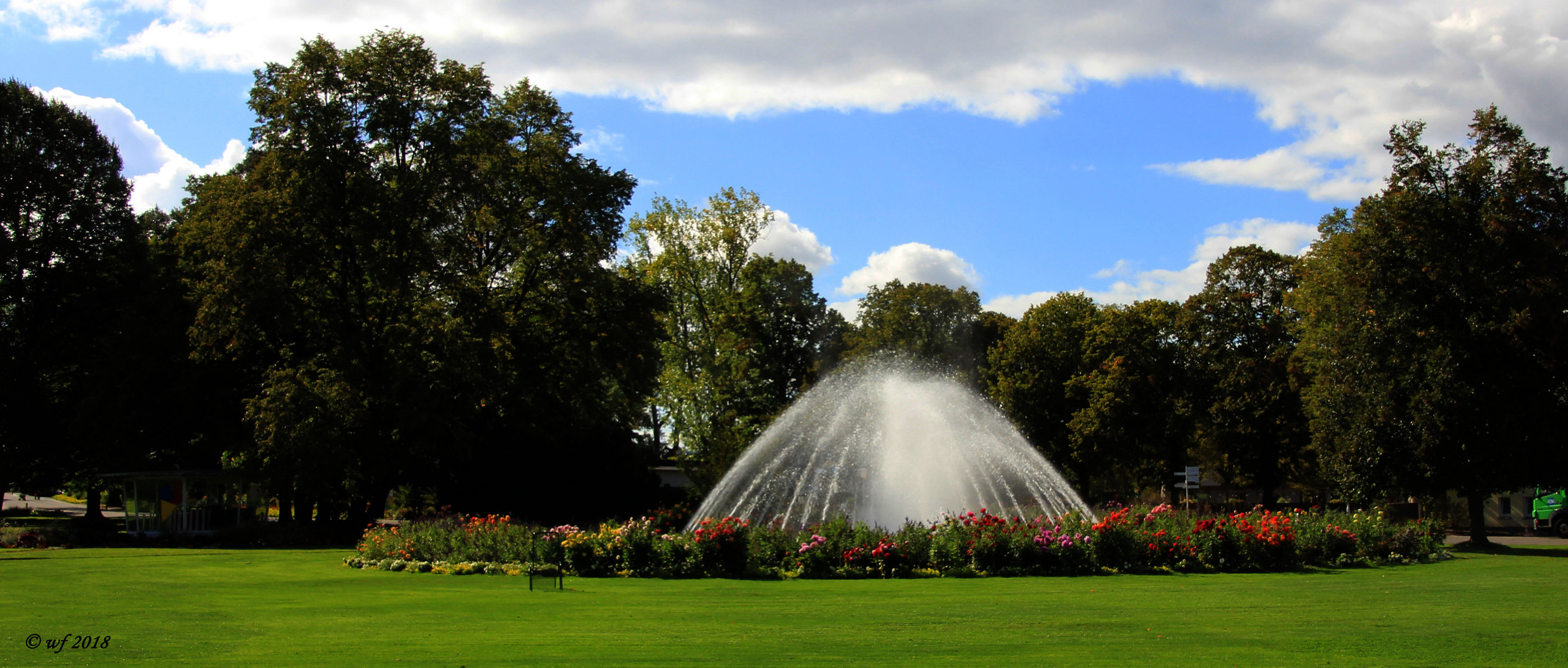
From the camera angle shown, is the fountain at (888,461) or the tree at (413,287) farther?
the tree at (413,287)

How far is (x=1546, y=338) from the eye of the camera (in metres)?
28.6

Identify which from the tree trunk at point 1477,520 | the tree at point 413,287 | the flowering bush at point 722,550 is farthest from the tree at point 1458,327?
the tree at point 413,287

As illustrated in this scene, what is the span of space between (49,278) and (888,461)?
3411 cm

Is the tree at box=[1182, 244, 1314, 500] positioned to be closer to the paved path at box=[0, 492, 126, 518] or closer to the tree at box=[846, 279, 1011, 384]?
the tree at box=[846, 279, 1011, 384]

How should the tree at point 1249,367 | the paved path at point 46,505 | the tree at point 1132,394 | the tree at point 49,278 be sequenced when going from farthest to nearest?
the paved path at point 46,505 < the tree at point 1132,394 < the tree at point 1249,367 < the tree at point 49,278

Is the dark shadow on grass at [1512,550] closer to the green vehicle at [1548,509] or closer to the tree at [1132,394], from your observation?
the green vehicle at [1548,509]

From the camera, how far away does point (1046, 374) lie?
2330 inches

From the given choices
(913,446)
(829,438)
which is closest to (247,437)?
(829,438)

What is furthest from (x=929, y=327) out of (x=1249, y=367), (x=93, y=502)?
(x=93, y=502)

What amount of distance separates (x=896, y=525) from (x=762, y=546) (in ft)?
27.0

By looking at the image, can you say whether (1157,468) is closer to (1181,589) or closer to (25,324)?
(1181,589)

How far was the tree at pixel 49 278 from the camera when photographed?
41.2 metres

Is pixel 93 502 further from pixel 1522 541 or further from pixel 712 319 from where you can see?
pixel 1522 541

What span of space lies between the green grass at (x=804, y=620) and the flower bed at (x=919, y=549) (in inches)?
36.2
